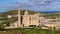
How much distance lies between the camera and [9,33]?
1684cm

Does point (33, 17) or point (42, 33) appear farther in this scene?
point (33, 17)

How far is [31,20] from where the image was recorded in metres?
23.9

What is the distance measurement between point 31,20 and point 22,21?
1.22 meters

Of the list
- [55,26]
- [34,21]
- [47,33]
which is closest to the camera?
[47,33]

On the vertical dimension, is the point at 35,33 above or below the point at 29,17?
below

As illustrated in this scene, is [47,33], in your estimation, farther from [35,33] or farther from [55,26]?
[55,26]

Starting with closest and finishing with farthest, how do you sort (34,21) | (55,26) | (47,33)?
(47,33) → (55,26) → (34,21)

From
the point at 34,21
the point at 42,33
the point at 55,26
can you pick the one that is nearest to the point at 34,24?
the point at 34,21

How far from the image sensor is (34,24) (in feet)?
78.0

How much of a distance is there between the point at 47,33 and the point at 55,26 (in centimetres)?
653

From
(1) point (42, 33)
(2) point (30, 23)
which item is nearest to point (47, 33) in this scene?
(1) point (42, 33)

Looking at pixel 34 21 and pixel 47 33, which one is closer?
pixel 47 33

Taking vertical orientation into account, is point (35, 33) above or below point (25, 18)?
below

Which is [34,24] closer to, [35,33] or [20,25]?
[20,25]
